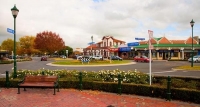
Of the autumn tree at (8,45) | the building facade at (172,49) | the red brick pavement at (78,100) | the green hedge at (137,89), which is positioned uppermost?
the autumn tree at (8,45)

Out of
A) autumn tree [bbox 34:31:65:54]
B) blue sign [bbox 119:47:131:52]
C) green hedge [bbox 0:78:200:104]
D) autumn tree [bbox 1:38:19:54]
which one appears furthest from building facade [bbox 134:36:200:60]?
autumn tree [bbox 1:38:19:54]

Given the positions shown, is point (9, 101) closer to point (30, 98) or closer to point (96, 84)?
point (30, 98)

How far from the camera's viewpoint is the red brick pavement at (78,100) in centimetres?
697

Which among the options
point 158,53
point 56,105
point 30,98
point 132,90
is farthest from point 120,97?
point 158,53

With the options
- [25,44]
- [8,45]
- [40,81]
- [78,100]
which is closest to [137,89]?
[78,100]

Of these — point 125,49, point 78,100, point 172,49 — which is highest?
point 125,49

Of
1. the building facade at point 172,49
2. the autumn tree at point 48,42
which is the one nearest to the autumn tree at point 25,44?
the autumn tree at point 48,42

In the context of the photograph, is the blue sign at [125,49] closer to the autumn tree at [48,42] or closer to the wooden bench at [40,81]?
the autumn tree at [48,42]

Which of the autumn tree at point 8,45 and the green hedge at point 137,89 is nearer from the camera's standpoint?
the green hedge at point 137,89

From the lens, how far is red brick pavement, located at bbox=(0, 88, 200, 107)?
6.97 meters

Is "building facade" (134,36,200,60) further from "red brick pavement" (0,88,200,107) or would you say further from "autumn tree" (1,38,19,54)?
"autumn tree" (1,38,19,54)

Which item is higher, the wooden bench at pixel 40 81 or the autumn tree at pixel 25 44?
the autumn tree at pixel 25 44

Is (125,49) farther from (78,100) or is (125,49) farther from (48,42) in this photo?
(78,100)

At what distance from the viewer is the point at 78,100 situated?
24.8 feet
